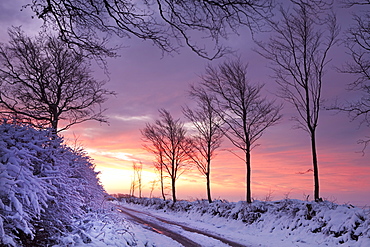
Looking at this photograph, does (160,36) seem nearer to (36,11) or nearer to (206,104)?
(36,11)

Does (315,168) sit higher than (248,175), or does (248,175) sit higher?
(315,168)

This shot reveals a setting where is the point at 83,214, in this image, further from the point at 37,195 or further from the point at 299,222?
the point at 299,222

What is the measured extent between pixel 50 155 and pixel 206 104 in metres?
17.3

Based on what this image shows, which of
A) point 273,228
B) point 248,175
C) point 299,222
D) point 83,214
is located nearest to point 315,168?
point 299,222

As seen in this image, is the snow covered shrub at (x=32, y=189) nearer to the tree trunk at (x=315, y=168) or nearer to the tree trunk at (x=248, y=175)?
the tree trunk at (x=315, y=168)

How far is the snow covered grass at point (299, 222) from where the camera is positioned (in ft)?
33.0

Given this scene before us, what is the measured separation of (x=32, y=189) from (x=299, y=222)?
11.4m

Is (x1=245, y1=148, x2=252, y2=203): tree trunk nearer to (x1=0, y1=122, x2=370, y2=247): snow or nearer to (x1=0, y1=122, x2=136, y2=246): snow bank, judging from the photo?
(x1=0, y1=122, x2=370, y2=247): snow

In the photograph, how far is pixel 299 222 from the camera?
1256 centimetres

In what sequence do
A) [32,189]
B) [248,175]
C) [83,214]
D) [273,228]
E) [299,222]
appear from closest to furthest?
1. [32,189]
2. [83,214]
3. [299,222]
4. [273,228]
5. [248,175]

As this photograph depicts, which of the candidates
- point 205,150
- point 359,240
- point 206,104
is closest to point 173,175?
point 205,150

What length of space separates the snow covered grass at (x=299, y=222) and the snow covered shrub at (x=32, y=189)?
813 centimetres

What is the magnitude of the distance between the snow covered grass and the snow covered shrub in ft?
26.7

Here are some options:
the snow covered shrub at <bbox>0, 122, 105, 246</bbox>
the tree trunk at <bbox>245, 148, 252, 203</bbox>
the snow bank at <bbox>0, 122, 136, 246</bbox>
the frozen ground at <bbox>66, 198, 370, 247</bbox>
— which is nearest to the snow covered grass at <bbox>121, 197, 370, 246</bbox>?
the frozen ground at <bbox>66, 198, 370, 247</bbox>
